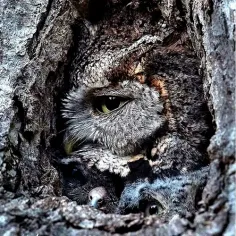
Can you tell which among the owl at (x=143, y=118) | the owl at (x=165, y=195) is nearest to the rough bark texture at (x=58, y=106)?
the owl at (x=143, y=118)

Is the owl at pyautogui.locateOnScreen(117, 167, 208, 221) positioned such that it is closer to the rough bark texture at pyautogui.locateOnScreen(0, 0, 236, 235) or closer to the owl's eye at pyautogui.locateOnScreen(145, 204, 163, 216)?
the owl's eye at pyautogui.locateOnScreen(145, 204, 163, 216)

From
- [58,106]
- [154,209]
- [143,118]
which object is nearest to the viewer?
[154,209]

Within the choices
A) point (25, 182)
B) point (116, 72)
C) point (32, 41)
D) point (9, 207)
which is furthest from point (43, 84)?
point (9, 207)

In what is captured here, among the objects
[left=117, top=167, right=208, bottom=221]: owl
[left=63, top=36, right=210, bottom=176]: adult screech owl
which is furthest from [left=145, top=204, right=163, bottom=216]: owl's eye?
[left=63, top=36, right=210, bottom=176]: adult screech owl

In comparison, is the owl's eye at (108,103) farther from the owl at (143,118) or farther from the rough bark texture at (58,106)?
the rough bark texture at (58,106)

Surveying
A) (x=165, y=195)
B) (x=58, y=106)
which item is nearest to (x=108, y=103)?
(x=58, y=106)

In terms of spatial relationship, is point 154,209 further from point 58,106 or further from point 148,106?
point 58,106
